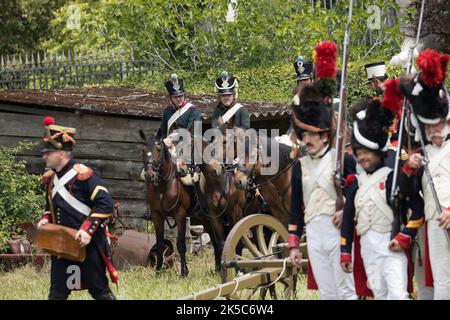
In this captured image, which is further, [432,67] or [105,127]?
[105,127]

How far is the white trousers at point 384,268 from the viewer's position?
8.04 metres

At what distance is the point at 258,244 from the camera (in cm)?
1092

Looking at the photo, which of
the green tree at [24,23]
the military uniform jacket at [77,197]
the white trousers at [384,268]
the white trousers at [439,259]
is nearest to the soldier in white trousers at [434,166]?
the white trousers at [439,259]

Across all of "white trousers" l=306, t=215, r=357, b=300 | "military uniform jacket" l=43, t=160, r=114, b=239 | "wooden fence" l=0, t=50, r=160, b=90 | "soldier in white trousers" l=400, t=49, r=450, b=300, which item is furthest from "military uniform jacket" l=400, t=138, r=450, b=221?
"wooden fence" l=0, t=50, r=160, b=90

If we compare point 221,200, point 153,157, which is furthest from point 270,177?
point 153,157

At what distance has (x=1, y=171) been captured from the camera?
1570 cm

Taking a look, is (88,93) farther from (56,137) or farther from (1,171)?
(56,137)

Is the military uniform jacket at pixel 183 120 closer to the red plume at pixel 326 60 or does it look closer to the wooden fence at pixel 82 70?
the red plume at pixel 326 60

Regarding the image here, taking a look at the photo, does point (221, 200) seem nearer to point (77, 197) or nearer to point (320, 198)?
point (77, 197)

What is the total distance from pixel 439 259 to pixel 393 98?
1218 millimetres

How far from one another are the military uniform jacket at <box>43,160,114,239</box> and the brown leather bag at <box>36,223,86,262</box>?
0.43 feet

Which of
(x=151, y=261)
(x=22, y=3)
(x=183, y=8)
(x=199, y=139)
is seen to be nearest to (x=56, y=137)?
(x=199, y=139)

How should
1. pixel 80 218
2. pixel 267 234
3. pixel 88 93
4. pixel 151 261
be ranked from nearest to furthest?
pixel 80 218
pixel 267 234
pixel 151 261
pixel 88 93

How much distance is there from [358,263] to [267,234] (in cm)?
296
